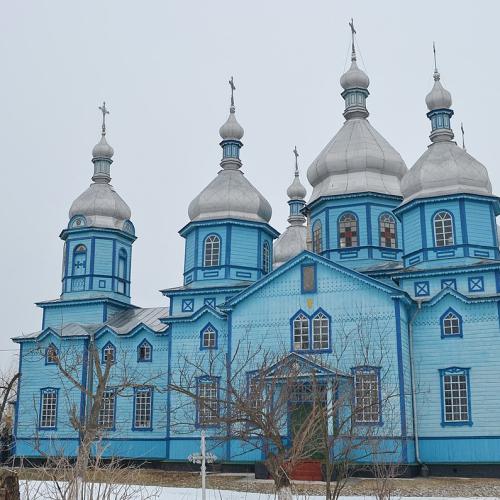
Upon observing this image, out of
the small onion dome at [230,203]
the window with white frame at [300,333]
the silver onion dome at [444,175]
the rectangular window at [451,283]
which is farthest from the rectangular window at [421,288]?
the small onion dome at [230,203]

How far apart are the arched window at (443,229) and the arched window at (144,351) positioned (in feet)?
33.9

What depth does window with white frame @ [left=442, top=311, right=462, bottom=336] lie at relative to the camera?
20.8 meters

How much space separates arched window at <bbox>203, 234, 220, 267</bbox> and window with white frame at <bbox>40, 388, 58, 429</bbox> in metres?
7.11

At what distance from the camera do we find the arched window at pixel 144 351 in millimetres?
25272

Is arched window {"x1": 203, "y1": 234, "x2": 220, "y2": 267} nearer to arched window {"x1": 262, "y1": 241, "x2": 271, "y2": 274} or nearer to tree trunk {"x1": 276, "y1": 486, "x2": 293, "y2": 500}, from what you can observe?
arched window {"x1": 262, "y1": 241, "x2": 271, "y2": 274}

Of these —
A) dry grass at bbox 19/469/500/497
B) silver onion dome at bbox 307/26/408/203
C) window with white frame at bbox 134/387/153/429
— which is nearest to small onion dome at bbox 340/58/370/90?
silver onion dome at bbox 307/26/408/203

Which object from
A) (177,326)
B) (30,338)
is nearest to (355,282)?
(177,326)

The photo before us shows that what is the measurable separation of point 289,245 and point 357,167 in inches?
350

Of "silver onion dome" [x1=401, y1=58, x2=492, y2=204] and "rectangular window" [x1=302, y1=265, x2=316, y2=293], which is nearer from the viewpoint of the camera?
"rectangular window" [x1=302, y1=265, x2=316, y2=293]

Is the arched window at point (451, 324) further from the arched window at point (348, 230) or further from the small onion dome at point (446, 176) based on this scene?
the arched window at point (348, 230)

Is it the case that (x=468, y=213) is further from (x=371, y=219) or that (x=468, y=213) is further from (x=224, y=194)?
(x=224, y=194)

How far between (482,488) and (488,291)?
233 inches

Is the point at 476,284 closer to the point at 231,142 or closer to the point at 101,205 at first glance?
the point at 231,142

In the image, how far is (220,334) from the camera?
23234 millimetres
